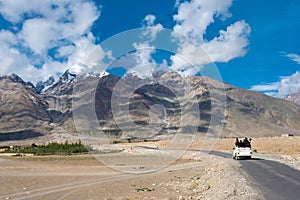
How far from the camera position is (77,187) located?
100ft

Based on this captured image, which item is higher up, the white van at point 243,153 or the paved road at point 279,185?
the white van at point 243,153

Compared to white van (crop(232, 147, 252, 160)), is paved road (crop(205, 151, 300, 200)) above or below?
below

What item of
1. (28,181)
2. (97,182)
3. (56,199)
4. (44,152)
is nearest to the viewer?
(56,199)

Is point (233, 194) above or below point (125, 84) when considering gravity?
below

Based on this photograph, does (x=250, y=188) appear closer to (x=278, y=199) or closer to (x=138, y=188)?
(x=278, y=199)

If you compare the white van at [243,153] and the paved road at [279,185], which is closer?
the paved road at [279,185]

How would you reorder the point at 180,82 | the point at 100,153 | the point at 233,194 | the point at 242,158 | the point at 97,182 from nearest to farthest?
the point at 233,194 < the point at 97,182 < the point at 242,158 < the point at 180,82 < the point at 100,153

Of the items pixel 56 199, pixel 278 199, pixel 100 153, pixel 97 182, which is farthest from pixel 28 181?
pixel 100 153

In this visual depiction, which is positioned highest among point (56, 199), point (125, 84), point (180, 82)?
point (180, 82)

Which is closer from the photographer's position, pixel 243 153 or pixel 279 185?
pixel 279 185

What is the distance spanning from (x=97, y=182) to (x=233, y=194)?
1696cm

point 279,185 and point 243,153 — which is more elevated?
point 243,153

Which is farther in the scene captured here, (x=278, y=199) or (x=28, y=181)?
(x=28, y=181)

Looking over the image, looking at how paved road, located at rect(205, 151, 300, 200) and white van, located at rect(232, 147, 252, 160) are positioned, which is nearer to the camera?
paved road, located at rect(205, 151, 300, 200)
